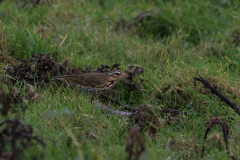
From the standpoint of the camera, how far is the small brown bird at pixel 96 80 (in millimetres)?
5070

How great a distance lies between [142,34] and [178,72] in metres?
2.85

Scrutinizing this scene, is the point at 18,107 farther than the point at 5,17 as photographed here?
No

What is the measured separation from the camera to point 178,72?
16.9 ft

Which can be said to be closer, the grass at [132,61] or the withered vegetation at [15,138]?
the withered vegetation at [15,138]

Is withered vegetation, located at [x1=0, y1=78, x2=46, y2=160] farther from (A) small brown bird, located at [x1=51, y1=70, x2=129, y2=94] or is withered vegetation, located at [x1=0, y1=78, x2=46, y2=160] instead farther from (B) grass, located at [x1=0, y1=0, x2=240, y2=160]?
(A) small brown bird, located at [x1=51, y1=70, x2=129, y2=94]

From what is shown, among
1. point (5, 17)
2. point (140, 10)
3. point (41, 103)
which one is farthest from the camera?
point (140, 10)

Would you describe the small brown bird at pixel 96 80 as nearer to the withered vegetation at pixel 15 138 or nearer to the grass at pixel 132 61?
the grass at pixel 132 61

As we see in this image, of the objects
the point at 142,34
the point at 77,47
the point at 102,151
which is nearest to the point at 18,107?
the point at 102,151

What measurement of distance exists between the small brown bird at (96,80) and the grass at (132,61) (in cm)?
16

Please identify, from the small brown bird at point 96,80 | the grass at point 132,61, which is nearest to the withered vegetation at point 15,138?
the grass at point 132,61

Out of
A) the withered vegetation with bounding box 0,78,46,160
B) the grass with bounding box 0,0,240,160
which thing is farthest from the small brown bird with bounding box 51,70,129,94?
the withered vegetation with bounding box 0,78,46,160

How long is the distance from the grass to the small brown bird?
164mm

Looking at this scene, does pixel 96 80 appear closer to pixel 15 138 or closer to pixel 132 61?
pixel 132 61

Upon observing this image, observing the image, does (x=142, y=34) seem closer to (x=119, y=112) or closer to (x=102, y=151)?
(x=119, y=112)
